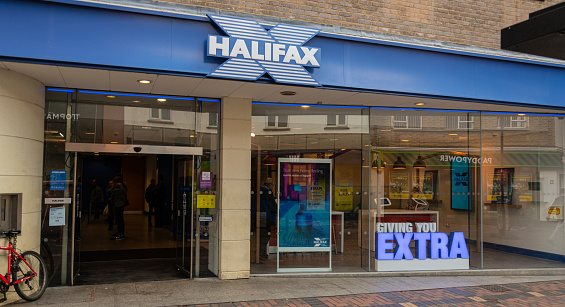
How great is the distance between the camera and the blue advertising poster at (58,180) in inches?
292

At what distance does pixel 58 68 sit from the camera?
6309 millimetres

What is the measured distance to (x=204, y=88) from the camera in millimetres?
7566

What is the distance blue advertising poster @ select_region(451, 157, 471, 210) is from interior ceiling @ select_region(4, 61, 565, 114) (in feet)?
4.75

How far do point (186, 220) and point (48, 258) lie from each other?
2.26 metres

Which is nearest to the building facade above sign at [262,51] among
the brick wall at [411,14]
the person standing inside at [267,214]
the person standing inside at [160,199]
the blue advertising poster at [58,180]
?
the brick wall at [411,14]

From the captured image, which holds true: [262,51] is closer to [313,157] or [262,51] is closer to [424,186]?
[313,157]

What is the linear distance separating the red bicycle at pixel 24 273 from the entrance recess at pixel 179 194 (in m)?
0.71

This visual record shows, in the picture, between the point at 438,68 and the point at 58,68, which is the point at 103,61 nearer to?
the point at 58,68

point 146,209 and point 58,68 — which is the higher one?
point 58,68

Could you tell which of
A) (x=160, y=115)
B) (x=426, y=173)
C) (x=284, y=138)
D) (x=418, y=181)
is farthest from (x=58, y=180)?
(x=426, y=173)

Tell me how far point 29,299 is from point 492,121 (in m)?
9.24

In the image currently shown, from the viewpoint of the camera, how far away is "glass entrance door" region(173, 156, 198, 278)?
8.34m

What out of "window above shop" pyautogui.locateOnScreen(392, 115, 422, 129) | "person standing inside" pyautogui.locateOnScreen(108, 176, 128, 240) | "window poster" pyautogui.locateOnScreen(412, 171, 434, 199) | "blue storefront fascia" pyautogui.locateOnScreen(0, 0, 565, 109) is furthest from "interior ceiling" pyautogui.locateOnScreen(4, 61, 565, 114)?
"person standing inside" pyautogui.locateOnScreen(108, 176, 128, 240)

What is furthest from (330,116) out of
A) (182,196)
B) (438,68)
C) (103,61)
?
(103,61)
